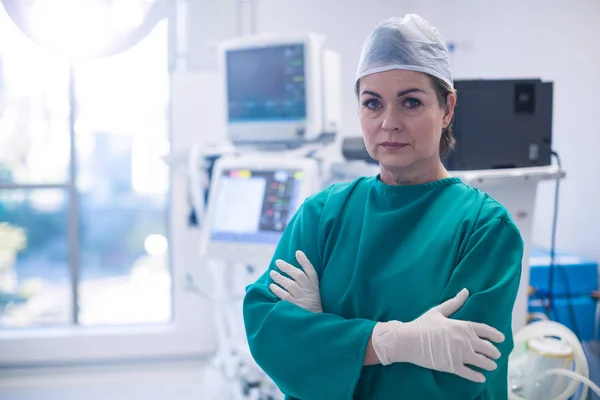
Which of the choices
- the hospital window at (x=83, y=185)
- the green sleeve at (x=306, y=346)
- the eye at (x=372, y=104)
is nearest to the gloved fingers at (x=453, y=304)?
the green sleeve at (x=306, y=346)

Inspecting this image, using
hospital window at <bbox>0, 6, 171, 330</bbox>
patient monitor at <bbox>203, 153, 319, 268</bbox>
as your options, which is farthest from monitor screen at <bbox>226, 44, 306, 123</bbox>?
hospital window at <bbox>0, 6, 171, 330</bbox>

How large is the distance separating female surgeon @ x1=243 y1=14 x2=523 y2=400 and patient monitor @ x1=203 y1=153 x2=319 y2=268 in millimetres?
926

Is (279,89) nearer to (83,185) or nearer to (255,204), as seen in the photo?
(255,204)

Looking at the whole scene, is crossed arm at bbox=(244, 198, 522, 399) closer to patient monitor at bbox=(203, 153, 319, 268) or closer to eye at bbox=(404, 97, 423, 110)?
eye at bbox=(404, 97, 423, 110)

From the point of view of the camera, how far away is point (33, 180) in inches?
126

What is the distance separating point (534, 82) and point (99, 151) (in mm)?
2360

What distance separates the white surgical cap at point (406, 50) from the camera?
1019 millimetres

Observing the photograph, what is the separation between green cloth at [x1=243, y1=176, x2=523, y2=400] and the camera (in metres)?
0.95

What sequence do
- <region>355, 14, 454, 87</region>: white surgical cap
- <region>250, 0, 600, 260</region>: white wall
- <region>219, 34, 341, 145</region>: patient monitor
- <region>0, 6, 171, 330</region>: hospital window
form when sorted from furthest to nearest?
<region>0, 6, 171, 330</region>: hospital window → <region>250, 0, 600, 260</region>: white wall → <region>219, 34, 341, 145</region>: patient monitor → <region>355, 14, 454, 87</region>: white surgical cap

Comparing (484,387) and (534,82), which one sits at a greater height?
(534,82)

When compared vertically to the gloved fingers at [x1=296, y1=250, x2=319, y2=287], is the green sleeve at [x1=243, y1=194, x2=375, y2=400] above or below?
below

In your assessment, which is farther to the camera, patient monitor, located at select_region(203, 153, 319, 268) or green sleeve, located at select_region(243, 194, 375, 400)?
patient monitor, located at select_region(203, 153, 319, 268)

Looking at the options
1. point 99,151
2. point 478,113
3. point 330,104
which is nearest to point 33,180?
point 99,151

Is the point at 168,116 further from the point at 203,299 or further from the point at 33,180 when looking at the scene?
the point at 203,299
